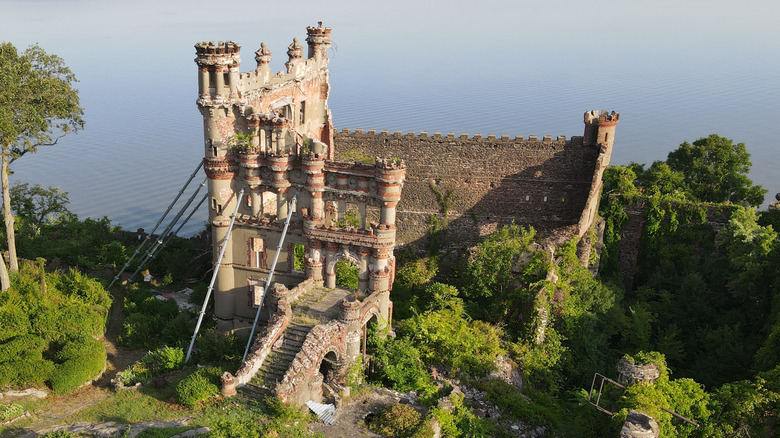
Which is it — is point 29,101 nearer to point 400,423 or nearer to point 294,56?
point 294,56

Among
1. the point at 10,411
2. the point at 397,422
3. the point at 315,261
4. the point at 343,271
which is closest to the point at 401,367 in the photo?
the point at 397,422

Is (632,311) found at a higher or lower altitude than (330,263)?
lower

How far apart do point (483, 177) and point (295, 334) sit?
55.8ft

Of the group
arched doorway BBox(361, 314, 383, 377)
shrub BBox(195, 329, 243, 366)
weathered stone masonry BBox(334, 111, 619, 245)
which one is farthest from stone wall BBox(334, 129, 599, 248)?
shrub BBox(195, 329, 243, 366)

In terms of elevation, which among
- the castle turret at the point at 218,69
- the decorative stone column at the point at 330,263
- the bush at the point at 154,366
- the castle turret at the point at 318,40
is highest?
the castle turret at the point at 318,40

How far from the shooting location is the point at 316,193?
27.3 m

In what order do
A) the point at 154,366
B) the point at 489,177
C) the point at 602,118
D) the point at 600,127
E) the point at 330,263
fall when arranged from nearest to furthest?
the point at 154,366
the point at 330,263
the point at 602,118
the point at 600,127
the point at 489,177

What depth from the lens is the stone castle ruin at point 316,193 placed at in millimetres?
24234

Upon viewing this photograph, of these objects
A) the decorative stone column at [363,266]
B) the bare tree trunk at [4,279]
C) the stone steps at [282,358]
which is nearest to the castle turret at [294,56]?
the decorative stone column at [363,266]

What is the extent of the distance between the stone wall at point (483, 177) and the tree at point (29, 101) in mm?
13723

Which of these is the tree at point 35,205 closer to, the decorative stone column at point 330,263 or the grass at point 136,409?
the decorative stone column at point 330,263

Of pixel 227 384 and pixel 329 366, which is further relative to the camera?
pixel 329 366

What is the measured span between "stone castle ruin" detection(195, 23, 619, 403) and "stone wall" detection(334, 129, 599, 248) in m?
0.06

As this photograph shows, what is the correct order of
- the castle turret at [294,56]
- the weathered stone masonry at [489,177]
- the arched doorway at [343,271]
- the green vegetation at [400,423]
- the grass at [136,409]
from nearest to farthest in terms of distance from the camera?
the green vegetation at [400,423]
the grass at [136,409]
the arched doorway at [343,271]
the castle turret at [294,56]
the weathered stone masonry at [489,177]
